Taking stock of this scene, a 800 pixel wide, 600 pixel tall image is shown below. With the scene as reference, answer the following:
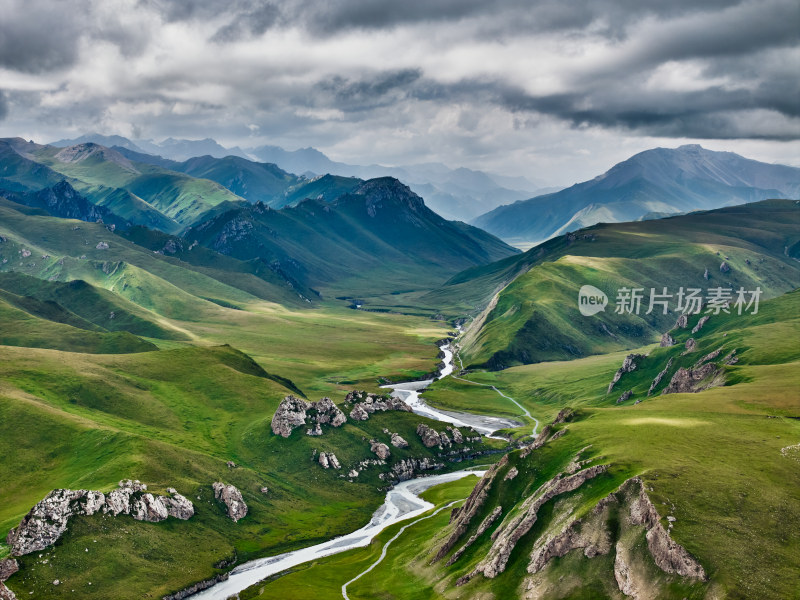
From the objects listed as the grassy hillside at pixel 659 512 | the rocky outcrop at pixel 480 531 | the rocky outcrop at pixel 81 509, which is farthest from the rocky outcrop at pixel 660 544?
the rocky outcrop at pixel 81 509

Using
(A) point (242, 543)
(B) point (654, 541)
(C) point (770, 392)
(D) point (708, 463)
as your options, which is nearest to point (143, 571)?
(A) point (242, 543)

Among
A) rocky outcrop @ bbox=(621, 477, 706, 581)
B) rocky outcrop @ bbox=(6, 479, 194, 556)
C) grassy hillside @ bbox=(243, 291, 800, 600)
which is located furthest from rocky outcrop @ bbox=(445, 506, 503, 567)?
rocky outcrop @ bbox=(6, 479, 194, 556)

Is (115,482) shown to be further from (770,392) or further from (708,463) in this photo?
(770,392)

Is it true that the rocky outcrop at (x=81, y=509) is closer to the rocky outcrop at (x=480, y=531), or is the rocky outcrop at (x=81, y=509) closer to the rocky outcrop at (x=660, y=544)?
the rocky outcrop at (x=480, y=531)

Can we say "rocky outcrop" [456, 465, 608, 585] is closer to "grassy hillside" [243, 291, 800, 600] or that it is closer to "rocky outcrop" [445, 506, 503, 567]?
"grassy hillside" [243, 291, 800, 600]

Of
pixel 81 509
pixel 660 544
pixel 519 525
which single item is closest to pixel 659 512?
pixel 660 544

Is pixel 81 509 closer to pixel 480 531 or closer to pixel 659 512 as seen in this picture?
pixel 480 531

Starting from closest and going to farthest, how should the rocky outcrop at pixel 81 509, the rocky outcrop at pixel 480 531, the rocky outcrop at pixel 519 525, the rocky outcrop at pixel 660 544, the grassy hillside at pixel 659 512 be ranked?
the rocky outcrop at pixel 660 544 → the grassy hillside at pixel 659 512 → the rocky outcrop at pixel 519 525 → the rocky outcrop at pixel 81 509 → the rocky outcrop at pixel 480 531
